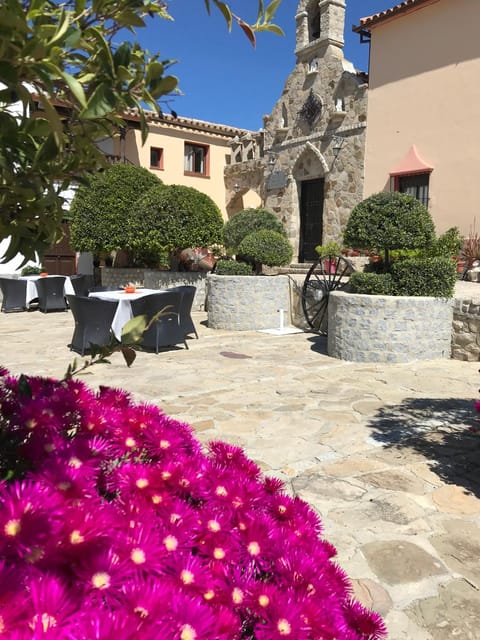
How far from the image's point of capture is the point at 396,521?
8.38 feet

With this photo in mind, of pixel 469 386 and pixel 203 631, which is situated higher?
pixel 203 631

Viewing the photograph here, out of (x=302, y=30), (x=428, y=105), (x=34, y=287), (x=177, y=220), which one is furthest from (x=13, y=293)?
(x=302, y=30)

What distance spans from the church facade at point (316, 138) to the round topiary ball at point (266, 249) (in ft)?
14.3

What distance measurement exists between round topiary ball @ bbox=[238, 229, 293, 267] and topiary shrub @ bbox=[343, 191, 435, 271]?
283 cm

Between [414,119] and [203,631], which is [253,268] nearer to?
[414,119]

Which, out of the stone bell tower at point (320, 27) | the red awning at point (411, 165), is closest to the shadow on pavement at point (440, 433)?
the red awning at point (411, 165)

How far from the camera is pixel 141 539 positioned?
0.98m

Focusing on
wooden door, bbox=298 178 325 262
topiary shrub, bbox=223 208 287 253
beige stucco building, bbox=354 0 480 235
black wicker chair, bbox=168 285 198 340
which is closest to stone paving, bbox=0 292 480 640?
black wicker chair, bbox=168 285 198 340

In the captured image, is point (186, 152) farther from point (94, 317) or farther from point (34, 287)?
point (94, 317)

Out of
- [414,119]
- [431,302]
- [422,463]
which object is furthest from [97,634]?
[414,119]

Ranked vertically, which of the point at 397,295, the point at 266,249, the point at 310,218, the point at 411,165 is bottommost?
the point at 397,295

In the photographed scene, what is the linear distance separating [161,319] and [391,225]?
3083mm

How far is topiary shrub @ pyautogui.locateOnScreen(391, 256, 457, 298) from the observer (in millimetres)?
6176

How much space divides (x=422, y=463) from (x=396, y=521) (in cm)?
80
